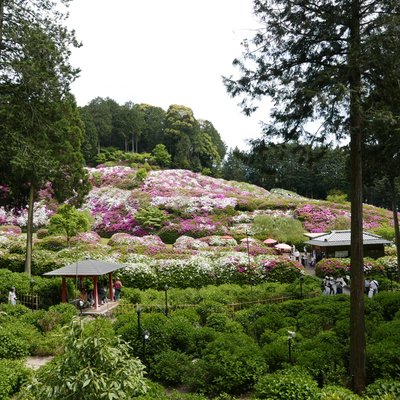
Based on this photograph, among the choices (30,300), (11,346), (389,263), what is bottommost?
(30,300)

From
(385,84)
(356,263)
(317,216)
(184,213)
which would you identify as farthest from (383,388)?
(317,216)

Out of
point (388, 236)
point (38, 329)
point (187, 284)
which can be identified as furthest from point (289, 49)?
point (388, 236)

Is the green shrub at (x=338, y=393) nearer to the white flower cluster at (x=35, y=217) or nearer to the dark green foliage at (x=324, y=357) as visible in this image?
the dark green foliage at (x=324, y=357)

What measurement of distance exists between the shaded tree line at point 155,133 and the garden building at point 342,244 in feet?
123

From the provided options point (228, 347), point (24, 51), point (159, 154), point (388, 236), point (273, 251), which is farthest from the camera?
point (159, 154)

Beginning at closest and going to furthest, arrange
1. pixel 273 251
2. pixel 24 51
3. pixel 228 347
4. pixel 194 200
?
pixel 228 347 < pixel 24 51 < pixel 273 251 < pixel 194 200

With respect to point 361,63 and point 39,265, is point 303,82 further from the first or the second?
point 39,265

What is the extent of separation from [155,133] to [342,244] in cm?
5122

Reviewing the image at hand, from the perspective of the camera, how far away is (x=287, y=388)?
7992 mm

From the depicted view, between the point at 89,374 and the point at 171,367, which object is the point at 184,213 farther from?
the point at 89,374

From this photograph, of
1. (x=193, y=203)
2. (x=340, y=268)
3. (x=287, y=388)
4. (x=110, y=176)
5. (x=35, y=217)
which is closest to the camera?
(x=287, y=388)

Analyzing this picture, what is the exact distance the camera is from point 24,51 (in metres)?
12.2

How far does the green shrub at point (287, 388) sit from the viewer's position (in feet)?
25.6

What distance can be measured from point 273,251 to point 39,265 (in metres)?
13.7
